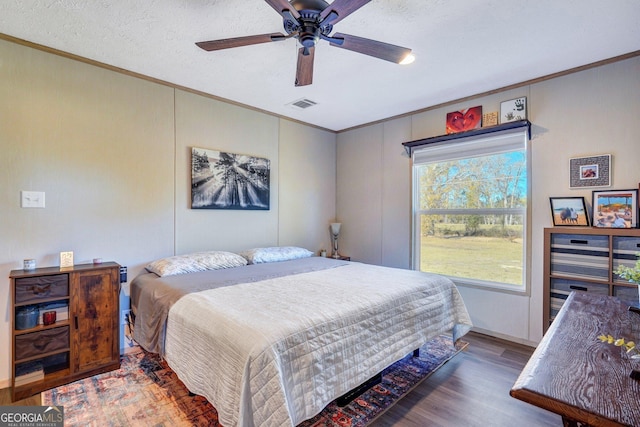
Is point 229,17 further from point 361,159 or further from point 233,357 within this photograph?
point 361,159

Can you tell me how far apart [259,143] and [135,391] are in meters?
2.88

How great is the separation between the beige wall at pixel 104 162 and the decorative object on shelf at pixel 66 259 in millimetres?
145

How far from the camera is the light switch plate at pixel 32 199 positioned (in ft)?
7.72

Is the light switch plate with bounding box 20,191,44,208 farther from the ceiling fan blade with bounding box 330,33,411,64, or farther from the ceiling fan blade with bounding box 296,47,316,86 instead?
the ceiling fan blade with bounding box 330,33,411,64

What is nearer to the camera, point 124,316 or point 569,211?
point 569,211

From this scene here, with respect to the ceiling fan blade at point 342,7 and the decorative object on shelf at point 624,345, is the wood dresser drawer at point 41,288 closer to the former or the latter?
the ceiling fan blade at point 342,7

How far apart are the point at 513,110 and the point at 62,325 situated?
14.8ft

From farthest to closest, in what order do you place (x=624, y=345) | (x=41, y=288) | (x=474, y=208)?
(x=474, y=208) < (x=41, y=288) < (x=624, y=345)

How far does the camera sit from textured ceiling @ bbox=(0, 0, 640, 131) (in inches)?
76.5

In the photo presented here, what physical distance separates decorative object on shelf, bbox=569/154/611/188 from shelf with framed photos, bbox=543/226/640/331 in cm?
43

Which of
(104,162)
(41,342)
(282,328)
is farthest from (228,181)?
(282,328)

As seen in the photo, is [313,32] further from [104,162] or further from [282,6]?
[104,162]

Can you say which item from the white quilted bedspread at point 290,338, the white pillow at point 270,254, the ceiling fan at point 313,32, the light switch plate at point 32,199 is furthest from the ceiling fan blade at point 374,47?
the light switch plate at point 32,199

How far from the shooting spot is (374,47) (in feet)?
6.20
